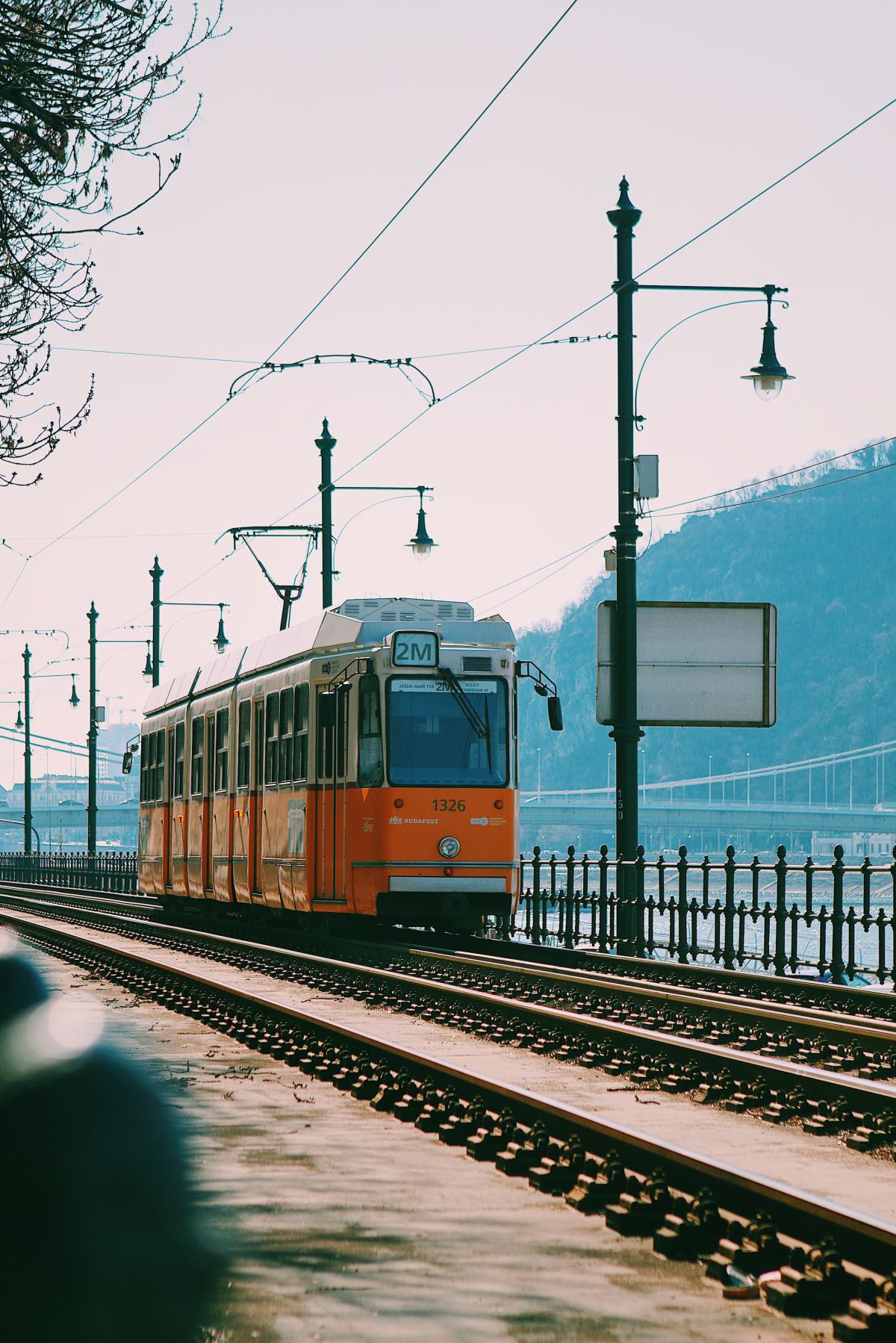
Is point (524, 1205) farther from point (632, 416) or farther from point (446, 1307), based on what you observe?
point (632, 416)

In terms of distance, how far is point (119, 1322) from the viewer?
4.73 meters

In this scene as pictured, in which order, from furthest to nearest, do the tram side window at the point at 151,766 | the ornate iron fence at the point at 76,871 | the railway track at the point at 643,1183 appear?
1. the ornate iron fence at the point at 76,871
2. the tram side window at the point at 151,766
3. the railway track at the point at 643,1183

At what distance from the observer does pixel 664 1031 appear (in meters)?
11.7

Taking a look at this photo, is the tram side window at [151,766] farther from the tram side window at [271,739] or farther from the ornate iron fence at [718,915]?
the tram side window at [271,739]

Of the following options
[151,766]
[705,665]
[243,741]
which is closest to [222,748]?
[243,741]

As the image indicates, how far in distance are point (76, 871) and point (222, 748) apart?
1377 inches

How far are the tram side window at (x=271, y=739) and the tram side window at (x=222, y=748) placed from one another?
1.95 m

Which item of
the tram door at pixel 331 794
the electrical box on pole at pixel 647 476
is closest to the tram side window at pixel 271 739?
the tram door at pixel 331 794

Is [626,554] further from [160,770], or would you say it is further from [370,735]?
[160,770]

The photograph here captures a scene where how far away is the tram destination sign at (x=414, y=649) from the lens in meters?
19.2

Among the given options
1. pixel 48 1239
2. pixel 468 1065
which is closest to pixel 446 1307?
pixel 48 1239

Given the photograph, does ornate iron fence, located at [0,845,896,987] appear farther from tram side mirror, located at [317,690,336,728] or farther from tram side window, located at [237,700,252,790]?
tram side window, located at [237,700,252,790]

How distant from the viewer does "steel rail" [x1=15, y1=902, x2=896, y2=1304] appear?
5.37 meters

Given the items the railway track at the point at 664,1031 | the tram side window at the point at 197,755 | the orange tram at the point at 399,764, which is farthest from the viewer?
the tram side window at the point at 197,755
